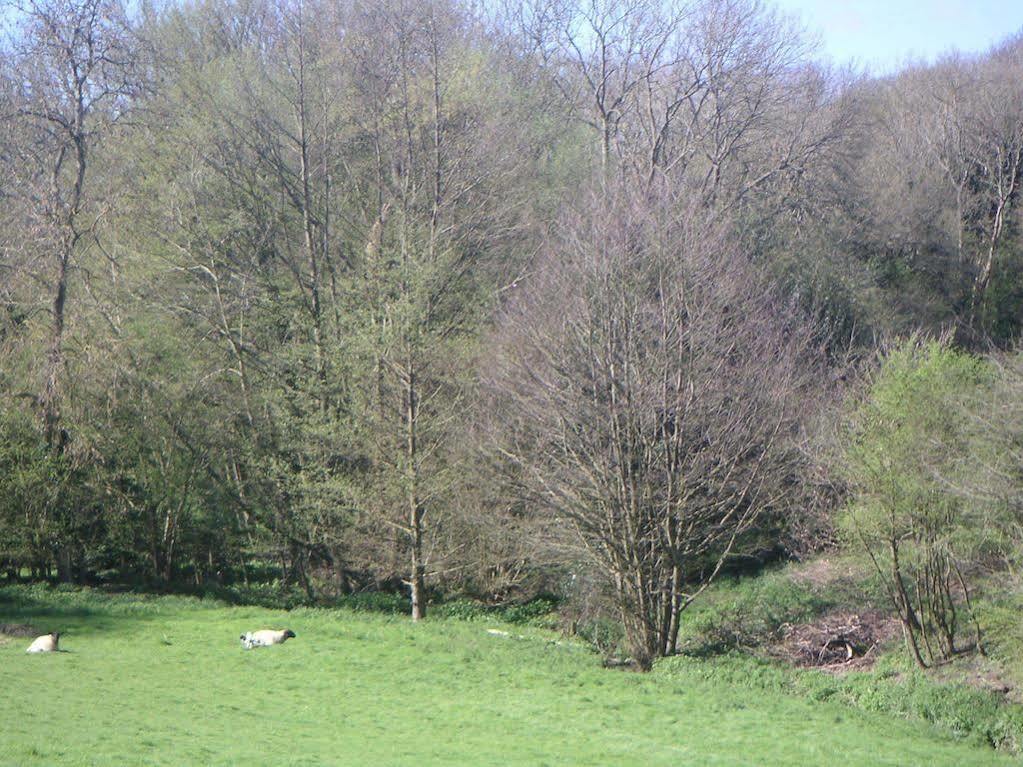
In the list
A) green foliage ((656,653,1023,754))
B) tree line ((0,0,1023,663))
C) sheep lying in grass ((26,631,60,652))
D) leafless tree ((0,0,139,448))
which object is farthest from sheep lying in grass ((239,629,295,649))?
leafless tree ((0,0,139,448))

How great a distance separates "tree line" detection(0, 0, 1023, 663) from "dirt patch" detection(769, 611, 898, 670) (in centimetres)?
201

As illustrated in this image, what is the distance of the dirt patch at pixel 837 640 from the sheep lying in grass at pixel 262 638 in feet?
36.1

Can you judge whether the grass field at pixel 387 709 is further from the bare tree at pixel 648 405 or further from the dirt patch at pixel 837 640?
the dirt patch at pixel 837 640

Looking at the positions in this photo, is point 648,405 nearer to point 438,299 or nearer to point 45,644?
point 438,299

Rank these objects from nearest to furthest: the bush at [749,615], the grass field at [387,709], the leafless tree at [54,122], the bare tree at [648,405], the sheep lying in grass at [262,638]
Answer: the grass field at [387,709]
the sheep lying in grass at [262,638]
the bare tree at [648,405]
the bush at [749,615]
the leafless tree at [54,122]

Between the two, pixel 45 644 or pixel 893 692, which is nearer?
pixel 893 692

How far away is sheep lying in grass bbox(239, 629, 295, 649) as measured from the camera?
67.8 ft

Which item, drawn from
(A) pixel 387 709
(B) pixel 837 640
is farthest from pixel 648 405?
(A) pixel 387 709

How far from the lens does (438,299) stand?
1156 inches

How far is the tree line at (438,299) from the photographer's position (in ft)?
72.2

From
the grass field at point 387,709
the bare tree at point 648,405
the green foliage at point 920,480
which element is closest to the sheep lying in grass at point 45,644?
the grass field at point 387,709

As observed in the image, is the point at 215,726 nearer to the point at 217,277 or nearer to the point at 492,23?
the point at 217,277

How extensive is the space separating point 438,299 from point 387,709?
15.6 metres

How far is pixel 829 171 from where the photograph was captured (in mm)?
38281
